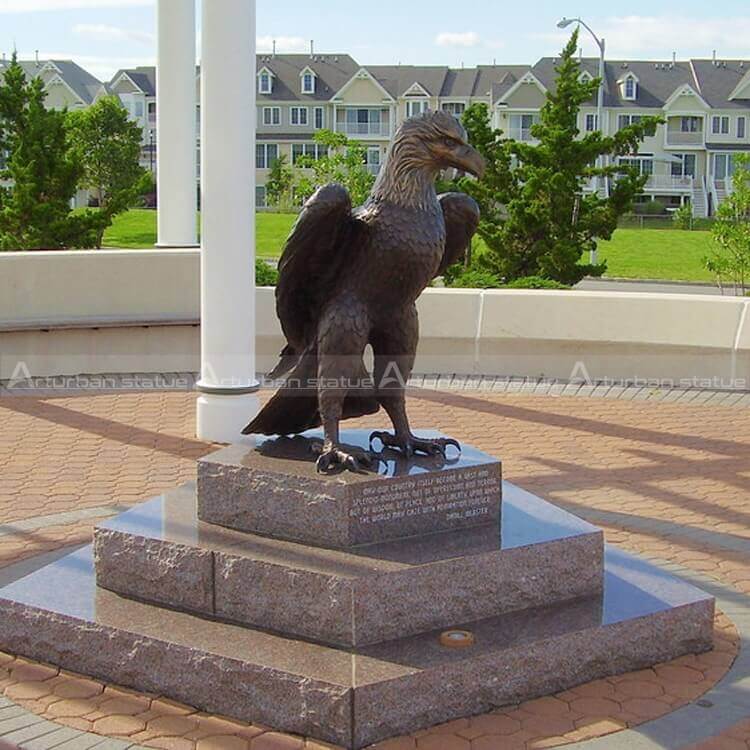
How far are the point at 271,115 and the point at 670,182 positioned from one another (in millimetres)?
21622

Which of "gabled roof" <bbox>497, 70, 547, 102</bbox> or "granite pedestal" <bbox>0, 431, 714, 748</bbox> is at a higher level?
"gabled roof" <bbox>497, 70, 547, 102</bbox>

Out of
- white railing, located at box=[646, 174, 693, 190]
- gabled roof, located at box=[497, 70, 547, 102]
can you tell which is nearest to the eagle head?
gabled roof, located at box=[497, 70, 547, 102]

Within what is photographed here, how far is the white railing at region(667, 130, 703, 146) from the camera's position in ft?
200

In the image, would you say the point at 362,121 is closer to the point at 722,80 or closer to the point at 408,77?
the point at 408,77

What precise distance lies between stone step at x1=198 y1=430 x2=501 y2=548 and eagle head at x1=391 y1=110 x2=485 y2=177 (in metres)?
1.33

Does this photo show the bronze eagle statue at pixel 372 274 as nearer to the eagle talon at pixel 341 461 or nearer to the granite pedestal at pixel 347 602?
the eagle talon at pixel 341 461

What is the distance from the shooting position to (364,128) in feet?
203

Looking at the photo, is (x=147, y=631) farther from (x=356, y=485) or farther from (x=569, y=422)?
(x=569, y=422)

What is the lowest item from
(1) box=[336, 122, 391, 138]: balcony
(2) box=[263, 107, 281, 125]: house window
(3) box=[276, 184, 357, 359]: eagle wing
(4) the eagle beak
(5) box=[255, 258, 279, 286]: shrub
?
(5) box=[255, 258, 279, 286]: shrub

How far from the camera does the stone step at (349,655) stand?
4.20 metres

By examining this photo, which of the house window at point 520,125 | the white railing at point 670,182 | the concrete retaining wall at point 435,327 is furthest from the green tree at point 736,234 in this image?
the white railing at point 670,182

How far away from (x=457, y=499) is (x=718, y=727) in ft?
4.89

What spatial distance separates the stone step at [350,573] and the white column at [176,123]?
6.70 meters

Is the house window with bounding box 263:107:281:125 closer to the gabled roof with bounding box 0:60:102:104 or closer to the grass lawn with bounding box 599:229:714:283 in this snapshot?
the gabled roof with bounding box 0:60:102:104
